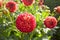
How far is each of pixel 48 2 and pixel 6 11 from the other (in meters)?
2.09

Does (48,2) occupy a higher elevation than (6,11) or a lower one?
lower

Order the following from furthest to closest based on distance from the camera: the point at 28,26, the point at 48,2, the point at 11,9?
1. the point at 48,2
2. the point at 11,9
3. the point at 28,26

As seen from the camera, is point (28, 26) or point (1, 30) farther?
point (1, 30)

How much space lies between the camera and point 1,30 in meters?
1.42

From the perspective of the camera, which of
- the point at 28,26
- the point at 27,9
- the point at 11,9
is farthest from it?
the point at 27,9

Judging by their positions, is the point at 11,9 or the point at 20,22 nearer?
the point at 20,22

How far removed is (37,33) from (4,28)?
224 mm

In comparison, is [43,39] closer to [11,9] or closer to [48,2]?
[11,9]

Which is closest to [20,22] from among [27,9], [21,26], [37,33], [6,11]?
[21,26]

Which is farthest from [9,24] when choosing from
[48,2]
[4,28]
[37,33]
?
[48,2]

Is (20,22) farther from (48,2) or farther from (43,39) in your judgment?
(48,2)

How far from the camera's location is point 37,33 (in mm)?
1415

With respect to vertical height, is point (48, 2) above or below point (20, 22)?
below

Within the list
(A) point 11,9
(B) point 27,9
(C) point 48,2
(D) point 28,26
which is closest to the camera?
(D) point 28,26
